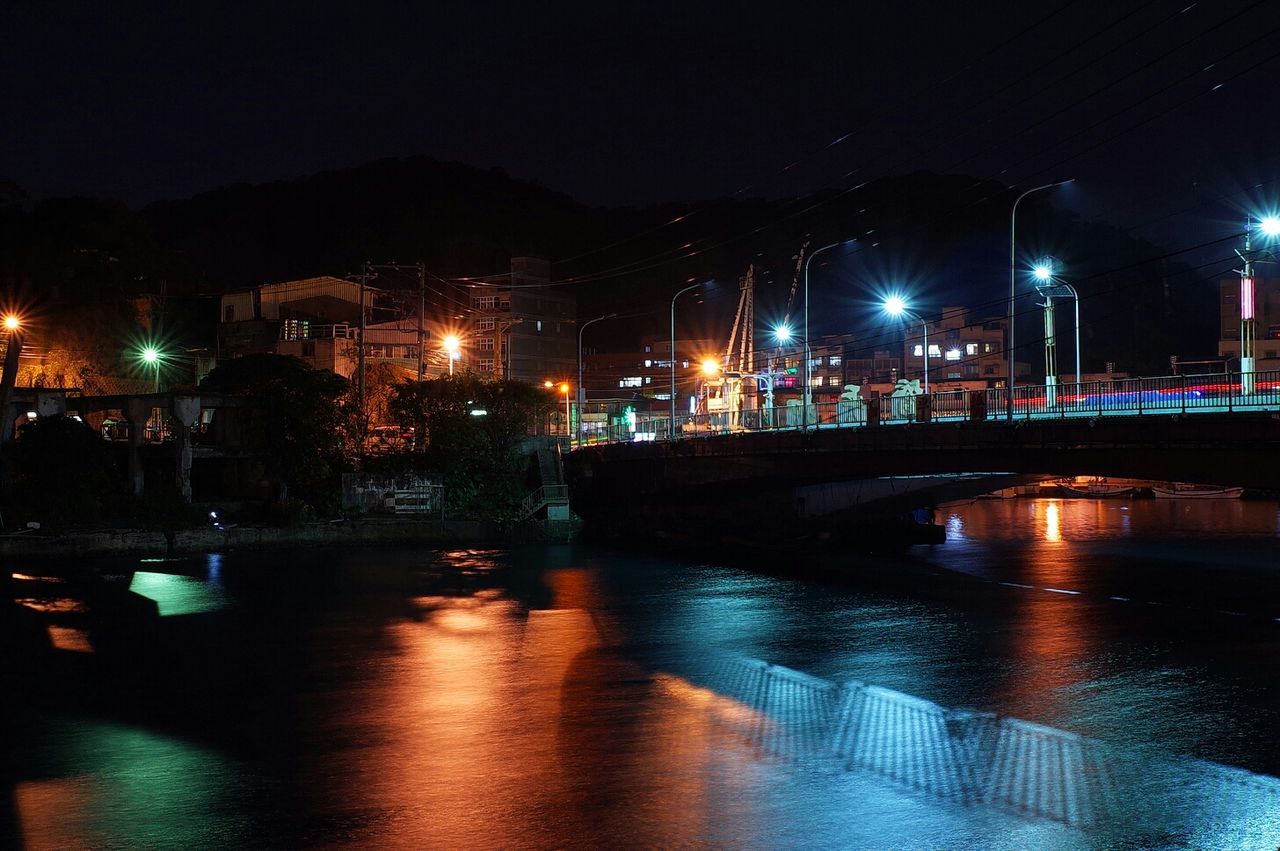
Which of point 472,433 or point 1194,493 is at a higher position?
point 472,433

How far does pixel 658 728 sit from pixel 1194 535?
2129 inches

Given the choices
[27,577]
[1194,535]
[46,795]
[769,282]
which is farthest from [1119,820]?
[769,282]

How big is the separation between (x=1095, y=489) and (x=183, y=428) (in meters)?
82.7

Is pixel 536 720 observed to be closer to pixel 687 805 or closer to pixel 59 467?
pixel 687 805

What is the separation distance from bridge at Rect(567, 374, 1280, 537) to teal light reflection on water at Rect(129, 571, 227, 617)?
83.4 ft

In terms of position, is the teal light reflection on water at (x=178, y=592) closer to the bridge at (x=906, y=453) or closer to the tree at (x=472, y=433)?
the tree at (x=472, y=433)

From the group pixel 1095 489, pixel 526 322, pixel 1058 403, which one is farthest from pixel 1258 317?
pixel 1058 403

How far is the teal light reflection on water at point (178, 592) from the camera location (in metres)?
34.8

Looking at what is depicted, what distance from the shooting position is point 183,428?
186 ft

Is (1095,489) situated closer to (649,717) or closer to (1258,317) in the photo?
(1258,317)

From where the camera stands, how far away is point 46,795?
596 inches

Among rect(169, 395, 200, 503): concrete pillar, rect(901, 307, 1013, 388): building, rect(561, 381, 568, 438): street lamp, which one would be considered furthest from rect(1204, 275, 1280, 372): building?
rect(169, 395, 200, 503): concrete pillar

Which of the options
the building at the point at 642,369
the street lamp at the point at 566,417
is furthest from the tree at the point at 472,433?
the building at the point at 642,369

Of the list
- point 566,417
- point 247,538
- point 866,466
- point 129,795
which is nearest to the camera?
point 129,795
